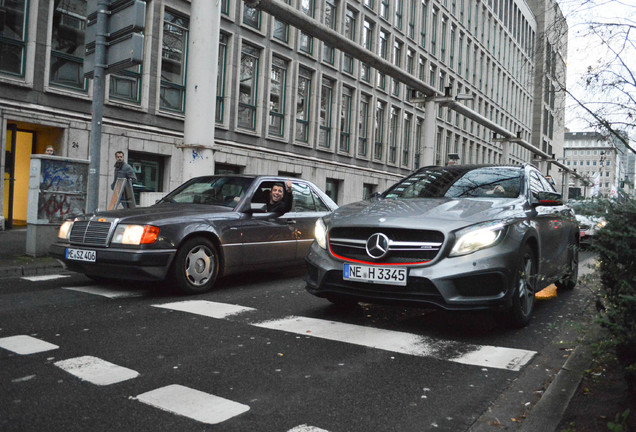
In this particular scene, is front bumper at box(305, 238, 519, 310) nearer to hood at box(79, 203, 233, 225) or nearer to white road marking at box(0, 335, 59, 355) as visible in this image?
white road marking at box(0, 335, 59, 355)

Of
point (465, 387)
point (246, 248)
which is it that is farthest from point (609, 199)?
point (246, 248)

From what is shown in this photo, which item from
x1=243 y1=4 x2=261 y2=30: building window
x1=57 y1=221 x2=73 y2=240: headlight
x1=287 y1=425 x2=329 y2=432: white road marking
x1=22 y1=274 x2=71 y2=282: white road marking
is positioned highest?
x1=243 y1=4 x2=261 y2=30: building window

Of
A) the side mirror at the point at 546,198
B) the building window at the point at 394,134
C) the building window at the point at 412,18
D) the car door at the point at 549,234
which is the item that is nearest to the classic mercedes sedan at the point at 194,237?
the car door at the point at 549,234

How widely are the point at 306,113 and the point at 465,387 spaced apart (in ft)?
75.0

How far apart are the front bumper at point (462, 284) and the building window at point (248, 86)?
17.7 m

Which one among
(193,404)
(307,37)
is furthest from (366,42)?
(193,404)

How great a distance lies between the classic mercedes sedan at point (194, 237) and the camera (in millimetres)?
6391

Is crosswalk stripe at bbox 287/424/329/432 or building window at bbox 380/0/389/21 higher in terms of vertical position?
building window at bbox 380/0/389/21

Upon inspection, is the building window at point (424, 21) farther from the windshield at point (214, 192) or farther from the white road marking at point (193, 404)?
the white road marking at point (193, 404)

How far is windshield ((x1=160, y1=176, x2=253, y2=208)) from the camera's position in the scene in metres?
7.68

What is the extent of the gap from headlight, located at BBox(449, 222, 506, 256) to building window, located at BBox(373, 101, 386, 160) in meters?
27.0

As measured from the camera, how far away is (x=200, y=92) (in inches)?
427

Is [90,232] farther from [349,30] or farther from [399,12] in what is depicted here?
[399,12]

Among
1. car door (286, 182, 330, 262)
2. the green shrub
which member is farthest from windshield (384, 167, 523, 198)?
the green shrub
